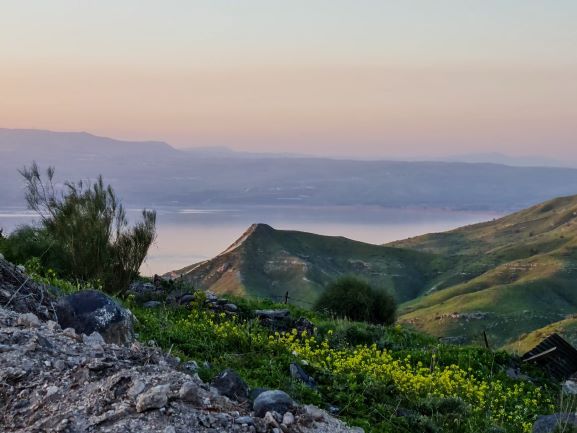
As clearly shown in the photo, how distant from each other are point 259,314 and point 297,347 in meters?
5.22

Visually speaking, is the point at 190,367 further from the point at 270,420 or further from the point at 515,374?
the point at 515,374

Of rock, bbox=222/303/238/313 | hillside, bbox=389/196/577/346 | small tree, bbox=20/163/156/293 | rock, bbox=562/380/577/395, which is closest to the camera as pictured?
rock, bbox=562/380/577/395

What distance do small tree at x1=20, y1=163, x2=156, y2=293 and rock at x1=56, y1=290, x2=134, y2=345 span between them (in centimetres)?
736

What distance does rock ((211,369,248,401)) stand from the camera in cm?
768

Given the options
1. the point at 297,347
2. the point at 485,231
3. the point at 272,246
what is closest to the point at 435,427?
the point at 297,347

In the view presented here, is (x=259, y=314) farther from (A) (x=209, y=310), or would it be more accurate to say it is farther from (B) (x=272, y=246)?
(B) (x=272, y=246)

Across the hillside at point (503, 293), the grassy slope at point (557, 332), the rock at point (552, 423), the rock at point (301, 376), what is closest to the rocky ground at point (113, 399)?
the rock at point (301, 376)

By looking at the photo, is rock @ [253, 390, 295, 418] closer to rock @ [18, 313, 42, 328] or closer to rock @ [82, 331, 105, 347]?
rock @ [82, 331, 105, 347]

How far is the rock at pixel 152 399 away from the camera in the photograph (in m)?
6.03

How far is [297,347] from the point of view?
13.2m

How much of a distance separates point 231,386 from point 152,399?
6.16 feet

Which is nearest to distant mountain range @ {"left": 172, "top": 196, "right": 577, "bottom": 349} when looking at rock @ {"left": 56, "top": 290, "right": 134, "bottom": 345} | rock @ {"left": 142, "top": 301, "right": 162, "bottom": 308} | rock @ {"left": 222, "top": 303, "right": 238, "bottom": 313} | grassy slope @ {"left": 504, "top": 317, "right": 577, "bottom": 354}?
grassy slope @ {"left": 504, "top": 317, "right": 577, "bottom": 354}

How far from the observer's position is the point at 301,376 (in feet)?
33.7

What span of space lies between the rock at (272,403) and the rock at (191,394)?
67 centimetres
